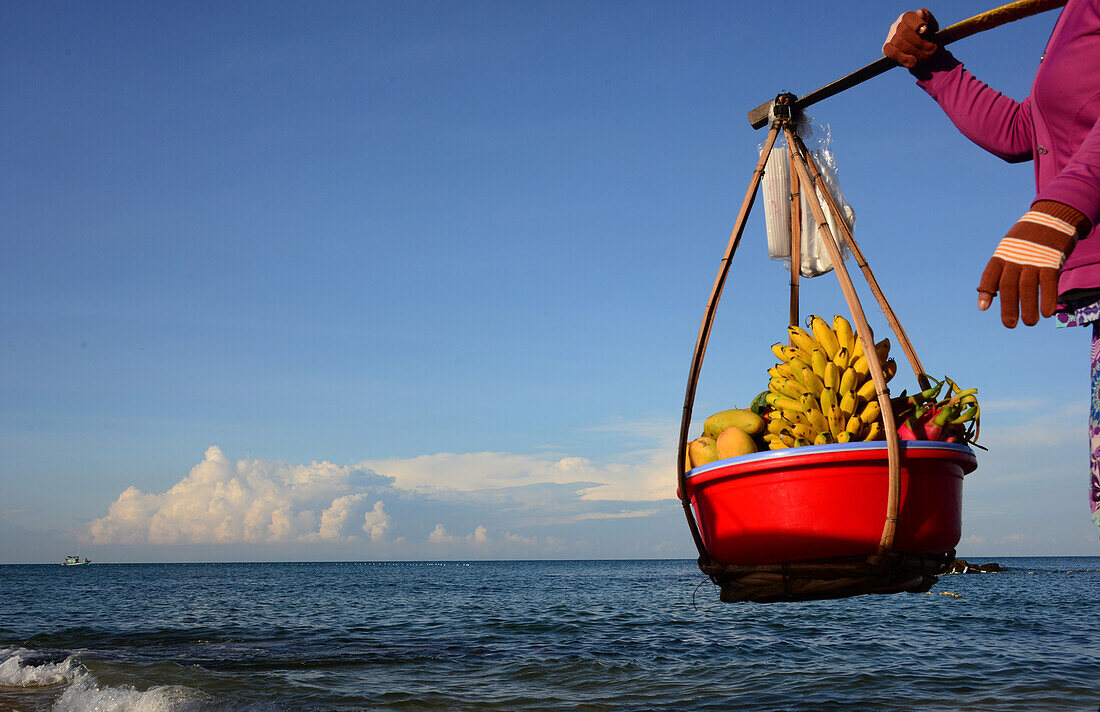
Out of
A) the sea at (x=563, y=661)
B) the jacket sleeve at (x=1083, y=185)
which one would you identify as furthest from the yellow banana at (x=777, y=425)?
the sea at (x=563, y=661)

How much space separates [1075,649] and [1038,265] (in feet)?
55.8

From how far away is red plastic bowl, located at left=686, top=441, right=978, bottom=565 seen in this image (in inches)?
86.8

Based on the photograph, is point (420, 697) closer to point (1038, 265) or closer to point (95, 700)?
point (95, 700)

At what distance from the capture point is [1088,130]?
1870 mm

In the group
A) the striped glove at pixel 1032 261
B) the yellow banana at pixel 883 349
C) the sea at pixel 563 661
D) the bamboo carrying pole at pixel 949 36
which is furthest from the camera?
the sea at pixel 563 661

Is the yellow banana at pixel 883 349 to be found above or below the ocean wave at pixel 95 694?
above

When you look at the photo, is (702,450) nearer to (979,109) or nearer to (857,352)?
(857,352)

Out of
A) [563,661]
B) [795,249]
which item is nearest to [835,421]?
[795,249]

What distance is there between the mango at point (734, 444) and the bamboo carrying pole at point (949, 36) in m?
1.20

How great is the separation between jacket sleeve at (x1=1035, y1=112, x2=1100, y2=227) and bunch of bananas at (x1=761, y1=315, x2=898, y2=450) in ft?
2.49

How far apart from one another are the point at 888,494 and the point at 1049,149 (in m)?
1.01

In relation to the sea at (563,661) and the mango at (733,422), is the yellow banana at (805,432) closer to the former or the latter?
the mango at (733,422)

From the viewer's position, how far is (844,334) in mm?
2600

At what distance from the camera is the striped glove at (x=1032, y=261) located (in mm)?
1567
